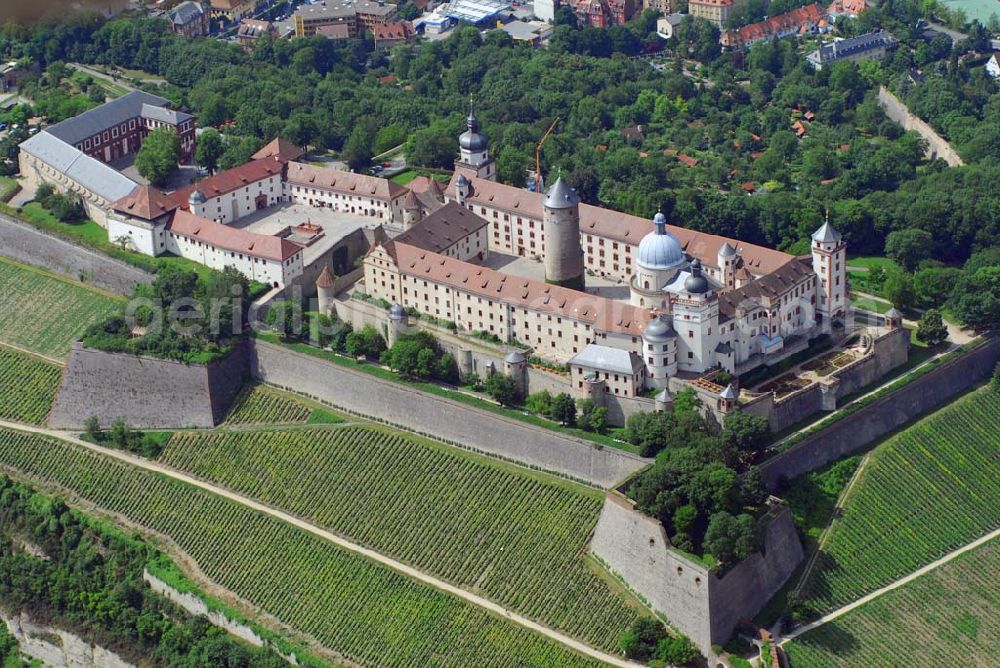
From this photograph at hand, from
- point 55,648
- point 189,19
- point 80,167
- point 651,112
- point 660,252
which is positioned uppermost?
point 660,252

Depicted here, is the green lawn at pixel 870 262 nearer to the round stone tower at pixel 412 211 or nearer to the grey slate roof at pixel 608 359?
the grey slate roof at pixel 608 359

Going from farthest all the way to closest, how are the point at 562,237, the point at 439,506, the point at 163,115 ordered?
the point at 163,115 → the point at 562,237 → the point at 439,506

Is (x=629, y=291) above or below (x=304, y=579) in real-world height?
above

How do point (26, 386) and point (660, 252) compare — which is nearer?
point (660, 252)

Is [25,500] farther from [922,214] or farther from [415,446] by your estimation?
[922,214]

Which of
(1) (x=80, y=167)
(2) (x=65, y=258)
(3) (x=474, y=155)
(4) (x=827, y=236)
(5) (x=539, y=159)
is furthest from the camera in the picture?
(5) (x=539, y=159)

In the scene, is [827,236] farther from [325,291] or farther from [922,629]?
[325,291]

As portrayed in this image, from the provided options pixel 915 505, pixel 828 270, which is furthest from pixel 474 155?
pixel 915 505
